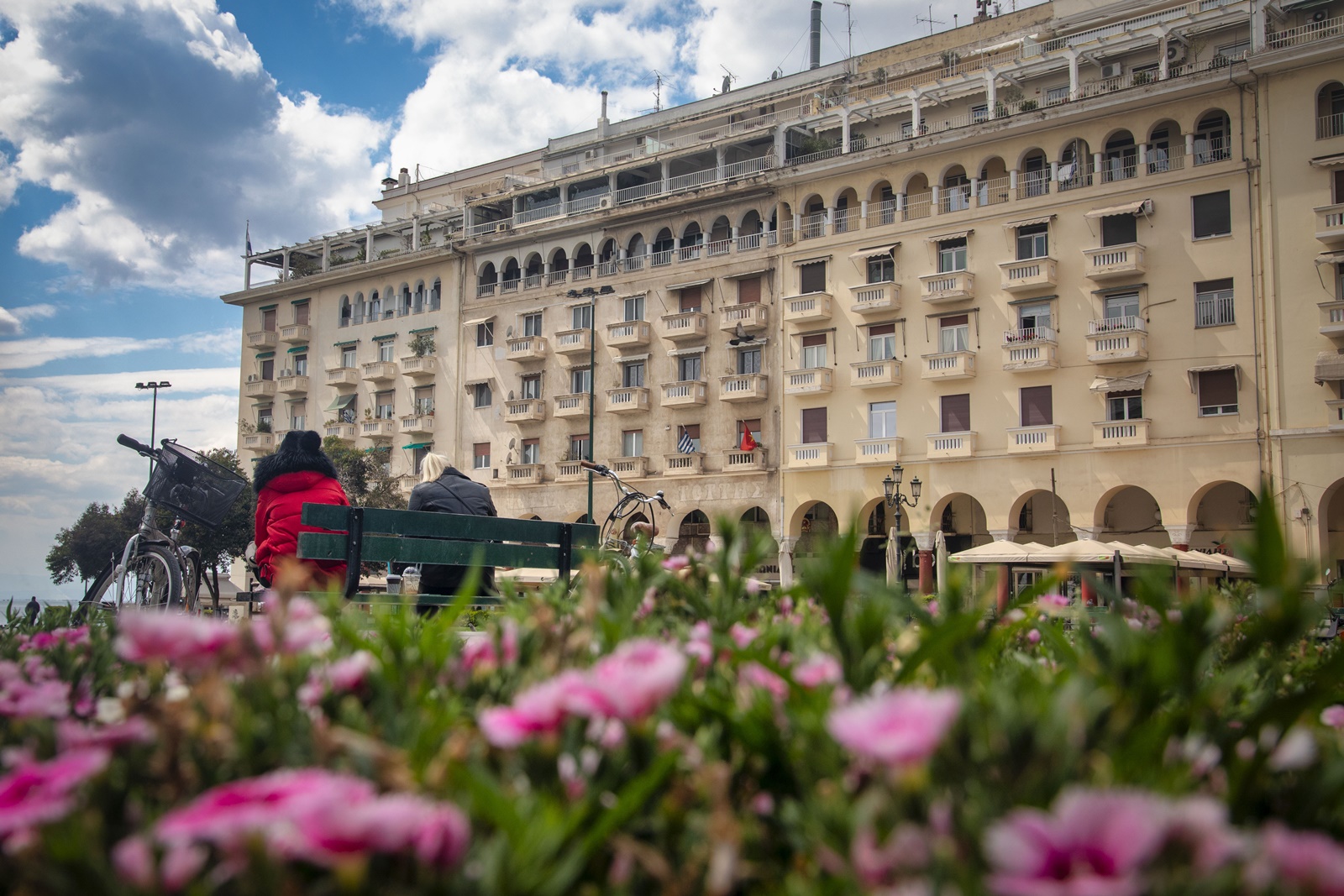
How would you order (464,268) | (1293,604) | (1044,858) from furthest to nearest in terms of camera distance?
(464,268) < (1293,604) < (1044,858)

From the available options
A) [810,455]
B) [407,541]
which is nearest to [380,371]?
[810,455]

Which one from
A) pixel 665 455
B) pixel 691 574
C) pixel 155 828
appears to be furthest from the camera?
pixel 665 455

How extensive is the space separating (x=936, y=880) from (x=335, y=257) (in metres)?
49.5

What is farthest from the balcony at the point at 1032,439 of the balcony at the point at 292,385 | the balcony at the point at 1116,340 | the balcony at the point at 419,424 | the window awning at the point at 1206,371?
the balcony at the point at 292,385

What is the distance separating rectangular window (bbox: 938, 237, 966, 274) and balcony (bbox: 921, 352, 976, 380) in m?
2.43

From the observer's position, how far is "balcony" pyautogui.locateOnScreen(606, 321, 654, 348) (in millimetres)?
35469

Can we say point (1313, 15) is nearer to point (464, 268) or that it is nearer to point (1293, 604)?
point (464, 268)

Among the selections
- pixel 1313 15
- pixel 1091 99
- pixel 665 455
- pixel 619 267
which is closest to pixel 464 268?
pixel 619 267

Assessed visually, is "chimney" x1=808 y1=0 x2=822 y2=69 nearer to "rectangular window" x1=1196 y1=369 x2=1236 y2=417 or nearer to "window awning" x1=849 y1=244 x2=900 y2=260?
"window awning" x1=849 y1=244 x2=900 y2=260

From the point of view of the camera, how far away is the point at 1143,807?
2.85 feet

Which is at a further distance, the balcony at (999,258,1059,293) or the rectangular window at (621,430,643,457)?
the rectangular window at (621,430,643,457)

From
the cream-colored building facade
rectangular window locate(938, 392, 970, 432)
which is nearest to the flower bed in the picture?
the cream-colored building facade

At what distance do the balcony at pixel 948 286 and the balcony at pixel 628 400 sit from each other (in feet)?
31.2

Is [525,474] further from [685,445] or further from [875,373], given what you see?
[875,373]
